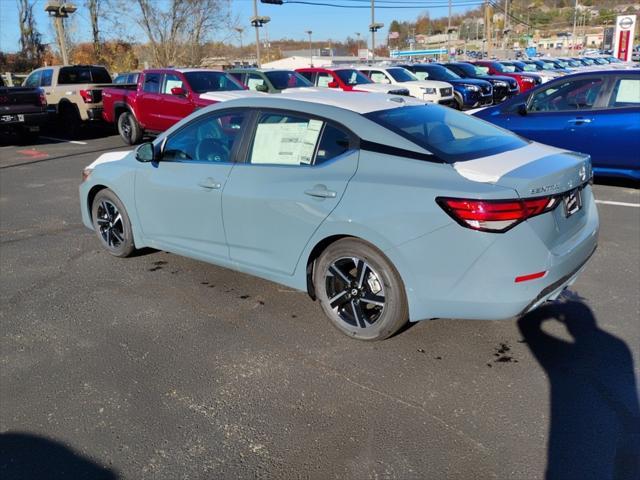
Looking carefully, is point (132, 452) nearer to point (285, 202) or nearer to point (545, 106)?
point (285, 202)

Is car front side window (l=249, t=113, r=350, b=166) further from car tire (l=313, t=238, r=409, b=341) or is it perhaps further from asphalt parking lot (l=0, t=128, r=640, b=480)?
asphalt parking lot (l=0, t=128, r=640, b=480)

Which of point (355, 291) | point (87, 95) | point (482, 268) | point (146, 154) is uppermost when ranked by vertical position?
point (87, 95)

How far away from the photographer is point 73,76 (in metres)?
16.0

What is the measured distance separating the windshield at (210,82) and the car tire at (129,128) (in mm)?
2102

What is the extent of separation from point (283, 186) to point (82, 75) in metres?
14.8

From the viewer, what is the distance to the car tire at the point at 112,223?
512cm

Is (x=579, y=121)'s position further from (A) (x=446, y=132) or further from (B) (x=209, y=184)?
(B) (x=209, y=184)

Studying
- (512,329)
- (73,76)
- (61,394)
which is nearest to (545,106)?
(512,329)

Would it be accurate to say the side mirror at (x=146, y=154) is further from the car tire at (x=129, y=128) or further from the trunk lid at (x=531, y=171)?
the car tire at (x=129, y=128)

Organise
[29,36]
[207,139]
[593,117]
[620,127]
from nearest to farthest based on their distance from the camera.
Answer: [207,139]
[620,127]
[593,117]
[29,36]

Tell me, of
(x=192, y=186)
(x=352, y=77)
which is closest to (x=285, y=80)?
(x=352, y=77)

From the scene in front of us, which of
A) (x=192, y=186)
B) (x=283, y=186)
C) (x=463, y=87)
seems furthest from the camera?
(x=463, y=87)

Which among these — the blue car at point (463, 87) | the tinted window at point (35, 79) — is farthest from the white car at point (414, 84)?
the tinted window at point (35, 79)

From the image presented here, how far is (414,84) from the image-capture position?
16672 millimetres
